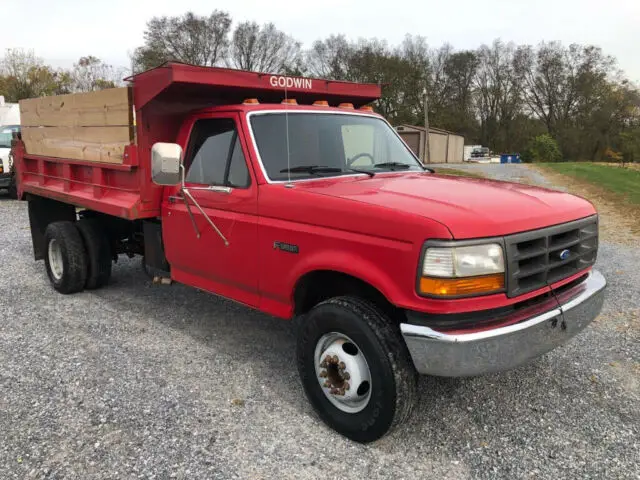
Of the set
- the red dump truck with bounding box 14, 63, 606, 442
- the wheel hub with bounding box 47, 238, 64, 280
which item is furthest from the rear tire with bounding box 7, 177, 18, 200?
the red dump truck with bounding box 14, 63, 606, 442

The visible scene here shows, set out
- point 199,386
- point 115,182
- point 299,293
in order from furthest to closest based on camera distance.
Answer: point 115,182, point 199,386, point 299,293

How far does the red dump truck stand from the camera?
2.83 metres

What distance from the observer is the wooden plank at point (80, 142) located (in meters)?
4.85

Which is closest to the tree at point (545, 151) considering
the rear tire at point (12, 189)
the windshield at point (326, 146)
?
the rear tire at point (12, 189)

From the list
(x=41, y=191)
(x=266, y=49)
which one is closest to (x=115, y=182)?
(x=41, y=191)

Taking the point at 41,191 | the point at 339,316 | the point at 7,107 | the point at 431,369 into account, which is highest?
the point at 7,107

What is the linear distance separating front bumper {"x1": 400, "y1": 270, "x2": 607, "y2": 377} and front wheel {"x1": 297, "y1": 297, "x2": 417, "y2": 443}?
153mm

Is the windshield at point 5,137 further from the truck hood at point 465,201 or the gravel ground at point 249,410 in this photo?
the truck hood at point 465,201

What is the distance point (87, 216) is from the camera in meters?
6.19

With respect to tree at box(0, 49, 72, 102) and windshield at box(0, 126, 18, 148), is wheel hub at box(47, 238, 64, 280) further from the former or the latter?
tree at box(0, 49, 72, 102)

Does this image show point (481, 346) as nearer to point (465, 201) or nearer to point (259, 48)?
point (465, 201)

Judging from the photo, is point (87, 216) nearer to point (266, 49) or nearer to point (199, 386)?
point (199, 386)

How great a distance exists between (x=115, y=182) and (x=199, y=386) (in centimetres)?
227

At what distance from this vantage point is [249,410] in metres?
3.57
